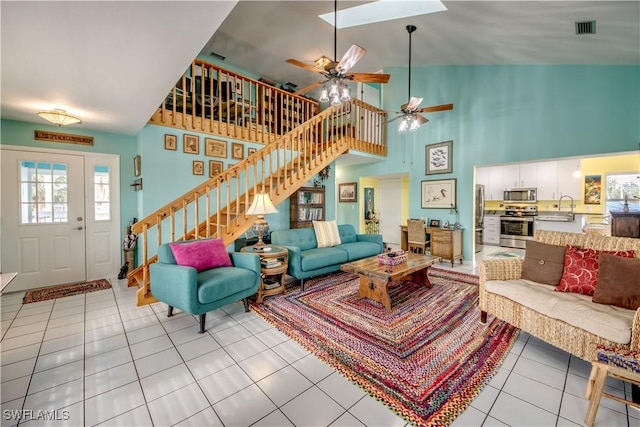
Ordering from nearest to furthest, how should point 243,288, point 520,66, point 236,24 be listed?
1. point 243,288
2. point 520,66
3. point 236,24

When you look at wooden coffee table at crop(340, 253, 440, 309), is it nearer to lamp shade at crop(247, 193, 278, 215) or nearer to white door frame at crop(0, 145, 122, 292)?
lamp shade at crop(247, 193, 278, 215)

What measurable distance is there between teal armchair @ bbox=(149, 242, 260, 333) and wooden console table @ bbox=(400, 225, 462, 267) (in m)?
3.79

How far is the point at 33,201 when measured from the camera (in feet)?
12.6

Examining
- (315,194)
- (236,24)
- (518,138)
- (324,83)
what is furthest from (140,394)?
(518,138)

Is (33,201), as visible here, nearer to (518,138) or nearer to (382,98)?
(382,98)

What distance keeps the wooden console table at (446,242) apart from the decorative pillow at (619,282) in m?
3.04

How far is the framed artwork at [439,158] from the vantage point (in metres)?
5.52

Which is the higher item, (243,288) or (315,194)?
(315,194)

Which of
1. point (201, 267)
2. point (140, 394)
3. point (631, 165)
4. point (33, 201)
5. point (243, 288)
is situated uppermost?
point (631, 165)

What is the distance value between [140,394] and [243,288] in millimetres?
1198

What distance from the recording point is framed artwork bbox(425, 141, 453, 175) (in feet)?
18.1

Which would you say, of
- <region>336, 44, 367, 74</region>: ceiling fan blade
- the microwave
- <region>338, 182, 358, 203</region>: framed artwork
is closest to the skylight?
<region>336, 44, 367, 74</region>: ceiling fan blade

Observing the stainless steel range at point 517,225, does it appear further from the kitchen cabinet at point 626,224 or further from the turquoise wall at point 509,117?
the kitchen cabinet at point 626,224

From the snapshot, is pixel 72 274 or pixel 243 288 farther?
pixel 72 274
